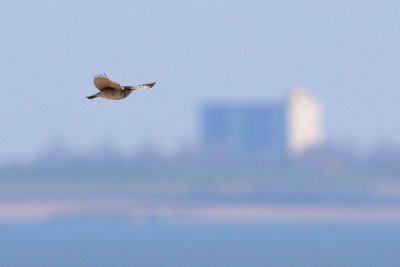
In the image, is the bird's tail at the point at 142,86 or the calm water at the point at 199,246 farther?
the calm water at the point at 199,246

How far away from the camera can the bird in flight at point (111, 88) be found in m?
15.1

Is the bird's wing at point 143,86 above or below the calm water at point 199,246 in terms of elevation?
below

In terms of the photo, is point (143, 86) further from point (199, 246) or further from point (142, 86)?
point (199, 246)

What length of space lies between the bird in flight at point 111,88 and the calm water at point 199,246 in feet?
249

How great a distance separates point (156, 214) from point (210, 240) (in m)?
24.3

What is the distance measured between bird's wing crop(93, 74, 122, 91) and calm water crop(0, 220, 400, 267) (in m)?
76.0

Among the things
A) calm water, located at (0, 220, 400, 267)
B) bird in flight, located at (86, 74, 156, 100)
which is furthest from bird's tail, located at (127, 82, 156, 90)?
calm water, located at (0, 220, 400, 267)

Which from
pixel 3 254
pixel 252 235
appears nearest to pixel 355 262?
pixel 3 254

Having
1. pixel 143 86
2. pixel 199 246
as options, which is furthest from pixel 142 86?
pixel 199 246

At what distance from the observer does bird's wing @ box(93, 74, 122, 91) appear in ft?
49.9

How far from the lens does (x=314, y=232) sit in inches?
6944

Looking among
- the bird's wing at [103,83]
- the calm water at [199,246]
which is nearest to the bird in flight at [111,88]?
the bird's wing at [103,83]

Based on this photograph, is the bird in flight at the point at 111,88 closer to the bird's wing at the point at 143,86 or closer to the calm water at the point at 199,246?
the bird's wing at the point at 143,86

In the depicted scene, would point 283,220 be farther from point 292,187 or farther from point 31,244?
point 31,244
